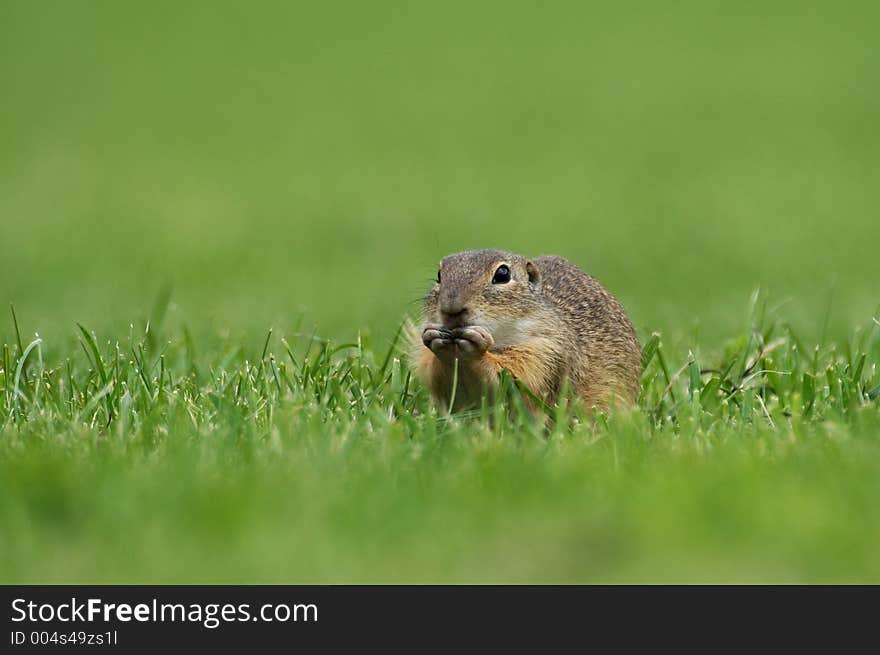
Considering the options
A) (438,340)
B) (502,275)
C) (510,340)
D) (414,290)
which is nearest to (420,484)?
(438,340)

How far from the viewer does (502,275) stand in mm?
5277

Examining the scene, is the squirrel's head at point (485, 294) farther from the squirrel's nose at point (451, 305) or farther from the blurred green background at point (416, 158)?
the blurred green background at point (416, 158)

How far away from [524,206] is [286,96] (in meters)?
11.8

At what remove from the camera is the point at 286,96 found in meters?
26.3

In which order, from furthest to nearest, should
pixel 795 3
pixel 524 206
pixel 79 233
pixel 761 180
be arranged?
pixel 795 3 → pixel 761 180 → pixel 524 206 → pixel 79 233

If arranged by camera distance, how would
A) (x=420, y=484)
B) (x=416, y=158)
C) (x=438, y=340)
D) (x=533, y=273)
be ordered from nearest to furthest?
(x=420, y=484) → (x=438, y=340) → (x=533, y=273) → (x=416, y=158)

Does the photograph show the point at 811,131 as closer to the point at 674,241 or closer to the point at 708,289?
the point at 674,241

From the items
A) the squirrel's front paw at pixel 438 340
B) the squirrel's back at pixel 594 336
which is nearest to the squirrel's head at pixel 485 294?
the squirrel's front paw at pixel 438 340

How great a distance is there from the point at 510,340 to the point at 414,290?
12.0 feet

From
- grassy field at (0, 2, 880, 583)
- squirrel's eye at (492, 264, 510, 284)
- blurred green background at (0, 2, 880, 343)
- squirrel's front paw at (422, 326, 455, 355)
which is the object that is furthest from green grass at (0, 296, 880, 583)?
blurred green background at (0, 2, 880, 343)

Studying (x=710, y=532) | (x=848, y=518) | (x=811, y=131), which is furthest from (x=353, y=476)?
(x=811, y=131)

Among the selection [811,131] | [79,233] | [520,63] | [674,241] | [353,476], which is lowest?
[353,476]

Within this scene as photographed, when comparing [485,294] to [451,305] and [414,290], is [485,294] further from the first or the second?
[414,290]

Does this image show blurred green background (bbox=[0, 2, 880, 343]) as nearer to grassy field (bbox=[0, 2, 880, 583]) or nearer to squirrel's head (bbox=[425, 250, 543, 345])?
grassy field (bbox=[0, 2, 880, 583])
